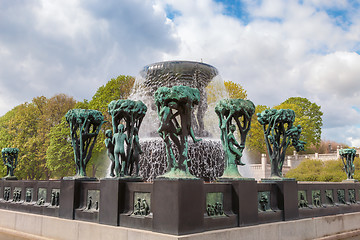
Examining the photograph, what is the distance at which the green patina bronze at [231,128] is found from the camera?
841cm

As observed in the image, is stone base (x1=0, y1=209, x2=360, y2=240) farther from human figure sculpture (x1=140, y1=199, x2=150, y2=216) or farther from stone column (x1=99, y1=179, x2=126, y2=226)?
human figure sculpture (x1=140, y1=199, x2=150, y2=216)

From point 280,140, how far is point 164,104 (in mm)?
4898

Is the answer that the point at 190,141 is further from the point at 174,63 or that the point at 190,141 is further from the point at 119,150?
the point at 119,150

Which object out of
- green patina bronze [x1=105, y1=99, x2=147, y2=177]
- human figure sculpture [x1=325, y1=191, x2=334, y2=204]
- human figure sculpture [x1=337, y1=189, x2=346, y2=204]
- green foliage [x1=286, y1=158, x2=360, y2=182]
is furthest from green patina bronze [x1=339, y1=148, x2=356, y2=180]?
green foliage [x1=286, y1=158, x2=360, y2=182]

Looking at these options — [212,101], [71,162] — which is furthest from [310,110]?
[71,162]

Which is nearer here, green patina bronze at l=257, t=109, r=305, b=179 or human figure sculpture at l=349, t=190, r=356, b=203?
green patina bronze at l=257, t=109, r=305, b=179

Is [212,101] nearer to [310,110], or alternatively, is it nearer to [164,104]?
[164,104]

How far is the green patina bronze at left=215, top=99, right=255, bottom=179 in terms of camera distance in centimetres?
841

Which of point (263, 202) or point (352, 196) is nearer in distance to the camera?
point (263, 202)

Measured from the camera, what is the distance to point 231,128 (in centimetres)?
855

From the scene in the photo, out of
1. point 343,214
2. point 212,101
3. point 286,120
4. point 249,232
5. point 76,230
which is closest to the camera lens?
point 249,232

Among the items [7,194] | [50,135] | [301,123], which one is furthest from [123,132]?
[301,123]

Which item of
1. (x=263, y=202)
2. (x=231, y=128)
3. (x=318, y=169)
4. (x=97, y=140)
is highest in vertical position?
(x=97, y=140)

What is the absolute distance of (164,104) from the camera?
22.7ft
